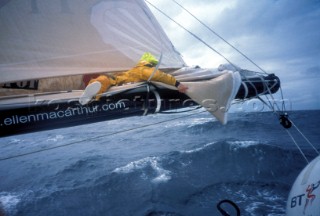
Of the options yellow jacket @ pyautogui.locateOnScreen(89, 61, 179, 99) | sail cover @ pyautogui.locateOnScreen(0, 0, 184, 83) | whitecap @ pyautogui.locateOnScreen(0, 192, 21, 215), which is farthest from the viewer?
whitecap @ pyautogui.locateOnScreen(0, 192, 21, 215)

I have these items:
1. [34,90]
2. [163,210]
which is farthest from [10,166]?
[34,90]

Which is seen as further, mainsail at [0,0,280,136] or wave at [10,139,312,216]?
wave at [10,139,312,216]

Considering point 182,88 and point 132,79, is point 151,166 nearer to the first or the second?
point 132,79

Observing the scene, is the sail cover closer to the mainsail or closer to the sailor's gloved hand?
the mainsail

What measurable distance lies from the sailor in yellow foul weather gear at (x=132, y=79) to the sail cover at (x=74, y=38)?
0.52 m

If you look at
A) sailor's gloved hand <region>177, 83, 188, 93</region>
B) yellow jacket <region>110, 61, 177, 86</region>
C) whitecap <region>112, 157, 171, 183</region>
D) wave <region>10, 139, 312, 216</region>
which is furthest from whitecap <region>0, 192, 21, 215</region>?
sailor's gloved hand <region>177, 83, 188, 93</region>

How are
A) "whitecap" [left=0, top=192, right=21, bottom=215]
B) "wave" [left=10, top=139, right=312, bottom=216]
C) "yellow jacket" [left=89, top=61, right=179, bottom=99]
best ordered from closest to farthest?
"yellow jacket" [left=89, top=61, right=179, bottom=99]
"wave" [left=10, top=139, right=312, bottom=216]
"whitecap" [left=0, top=192, right=21, bottom=215]

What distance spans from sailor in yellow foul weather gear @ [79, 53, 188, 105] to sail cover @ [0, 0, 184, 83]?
0.52 meters

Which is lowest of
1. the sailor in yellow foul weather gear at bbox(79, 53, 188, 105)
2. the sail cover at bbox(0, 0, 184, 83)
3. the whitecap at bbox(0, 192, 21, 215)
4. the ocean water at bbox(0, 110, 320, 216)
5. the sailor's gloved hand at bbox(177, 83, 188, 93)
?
the whitecap at bbox(0, 192, 21, 215)

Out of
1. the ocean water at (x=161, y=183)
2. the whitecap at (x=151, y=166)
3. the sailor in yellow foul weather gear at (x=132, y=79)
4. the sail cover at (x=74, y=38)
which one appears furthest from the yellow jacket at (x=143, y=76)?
the whitecap at (x=151, y=166)

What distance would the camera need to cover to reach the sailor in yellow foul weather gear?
224 centimetres

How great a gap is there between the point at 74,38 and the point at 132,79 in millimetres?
1222

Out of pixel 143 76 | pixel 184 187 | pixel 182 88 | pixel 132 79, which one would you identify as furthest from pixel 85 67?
pixel 184 187

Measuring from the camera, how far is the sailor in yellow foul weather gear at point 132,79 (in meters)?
2.24
